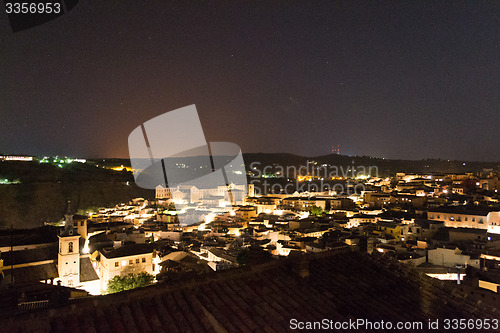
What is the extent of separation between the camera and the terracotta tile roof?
8.88 ft

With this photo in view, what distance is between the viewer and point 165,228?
88.0ft

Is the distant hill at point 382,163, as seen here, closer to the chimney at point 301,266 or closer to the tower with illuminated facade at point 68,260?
the tower with illuminated facade at point 68,260

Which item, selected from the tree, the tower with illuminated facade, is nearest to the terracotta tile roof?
the tree

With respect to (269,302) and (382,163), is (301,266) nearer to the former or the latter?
(269,302)

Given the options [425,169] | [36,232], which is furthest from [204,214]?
[425,169]

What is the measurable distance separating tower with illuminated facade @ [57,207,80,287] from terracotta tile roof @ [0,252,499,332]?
1254 centimetres

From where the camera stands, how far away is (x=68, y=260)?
13.5 m

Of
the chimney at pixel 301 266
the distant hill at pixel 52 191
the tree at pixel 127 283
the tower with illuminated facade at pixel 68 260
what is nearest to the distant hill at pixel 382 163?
the distant hill at pixel 52 191

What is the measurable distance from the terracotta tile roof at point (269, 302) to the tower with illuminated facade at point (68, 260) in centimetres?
1254

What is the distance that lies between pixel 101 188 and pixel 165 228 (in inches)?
1249

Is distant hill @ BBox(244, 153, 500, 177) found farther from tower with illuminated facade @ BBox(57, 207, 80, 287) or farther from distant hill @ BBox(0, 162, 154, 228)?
tower with illuminated facade @ BBox(57, 207, 80, 287)

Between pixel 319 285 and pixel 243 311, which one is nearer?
pixel 243 311

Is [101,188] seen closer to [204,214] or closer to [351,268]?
[204,214]

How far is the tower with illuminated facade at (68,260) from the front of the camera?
13.2 meters
